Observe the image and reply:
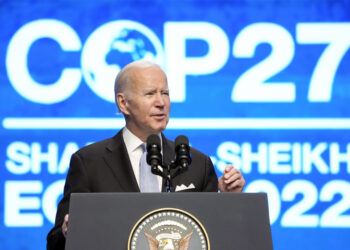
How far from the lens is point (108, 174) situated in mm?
2385

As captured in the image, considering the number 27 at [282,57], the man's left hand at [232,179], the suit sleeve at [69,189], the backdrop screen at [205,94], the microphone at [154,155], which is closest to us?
the microphone at [154,155]

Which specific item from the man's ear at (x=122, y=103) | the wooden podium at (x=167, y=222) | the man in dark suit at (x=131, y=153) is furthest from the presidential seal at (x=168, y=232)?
the man's ear at (x=122, y=103)

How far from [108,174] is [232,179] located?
56 cm

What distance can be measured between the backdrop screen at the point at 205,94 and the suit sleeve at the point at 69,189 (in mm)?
1635

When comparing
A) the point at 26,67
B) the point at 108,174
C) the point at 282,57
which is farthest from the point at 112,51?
the point at 108,174

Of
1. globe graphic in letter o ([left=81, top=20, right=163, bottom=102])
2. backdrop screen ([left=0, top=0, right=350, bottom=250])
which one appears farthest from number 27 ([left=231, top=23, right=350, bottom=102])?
globe graphic in letter o ([left=81, top=20, right=163, bottom=102])

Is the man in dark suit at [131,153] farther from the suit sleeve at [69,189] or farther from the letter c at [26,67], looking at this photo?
the letter c at [26,67]

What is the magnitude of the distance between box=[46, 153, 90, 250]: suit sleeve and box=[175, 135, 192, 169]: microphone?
59cm

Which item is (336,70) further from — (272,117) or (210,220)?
(210,220)

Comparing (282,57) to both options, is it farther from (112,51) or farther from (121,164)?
(121,164)

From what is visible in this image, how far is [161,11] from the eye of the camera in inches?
164

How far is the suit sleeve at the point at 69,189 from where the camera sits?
2229mm

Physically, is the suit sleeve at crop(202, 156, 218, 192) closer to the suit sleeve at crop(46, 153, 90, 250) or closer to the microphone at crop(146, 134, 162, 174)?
the suit sleeve at crop(46, 153, 90, 250)

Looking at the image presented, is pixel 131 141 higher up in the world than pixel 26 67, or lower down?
lower down
